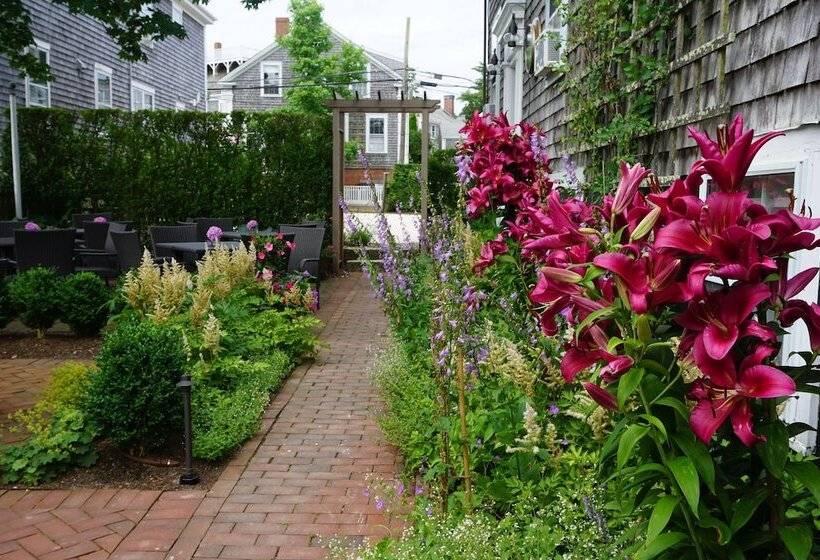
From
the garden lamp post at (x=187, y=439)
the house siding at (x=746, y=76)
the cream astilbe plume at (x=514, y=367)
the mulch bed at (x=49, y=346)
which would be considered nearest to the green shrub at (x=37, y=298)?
the mulch bed at (x=49, y=346)

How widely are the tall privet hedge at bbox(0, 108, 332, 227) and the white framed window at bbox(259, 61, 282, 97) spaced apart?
24994 mm

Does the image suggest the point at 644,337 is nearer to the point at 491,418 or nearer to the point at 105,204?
the point at 491,418

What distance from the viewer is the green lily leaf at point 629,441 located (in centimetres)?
170

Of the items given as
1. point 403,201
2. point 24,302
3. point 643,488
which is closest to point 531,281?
point 643,488

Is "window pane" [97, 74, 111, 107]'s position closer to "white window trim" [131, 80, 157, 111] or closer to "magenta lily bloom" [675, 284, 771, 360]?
"white window trim" [131, 80, 157, 111]

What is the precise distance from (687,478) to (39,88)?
17.6m

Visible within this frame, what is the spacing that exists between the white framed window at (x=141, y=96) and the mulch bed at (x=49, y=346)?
1351 cm

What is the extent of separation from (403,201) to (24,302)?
50.4ft

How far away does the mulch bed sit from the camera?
285 inches

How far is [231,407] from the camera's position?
16.8 ft

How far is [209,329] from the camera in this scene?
5.65m

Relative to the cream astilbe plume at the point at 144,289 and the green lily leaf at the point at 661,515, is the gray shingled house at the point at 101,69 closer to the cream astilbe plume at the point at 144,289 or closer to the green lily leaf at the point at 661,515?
the cream astilbe plume at the point at 144,289

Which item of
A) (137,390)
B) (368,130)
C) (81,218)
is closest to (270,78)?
(368,130)

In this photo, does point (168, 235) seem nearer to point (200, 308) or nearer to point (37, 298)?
point (37, 298)
